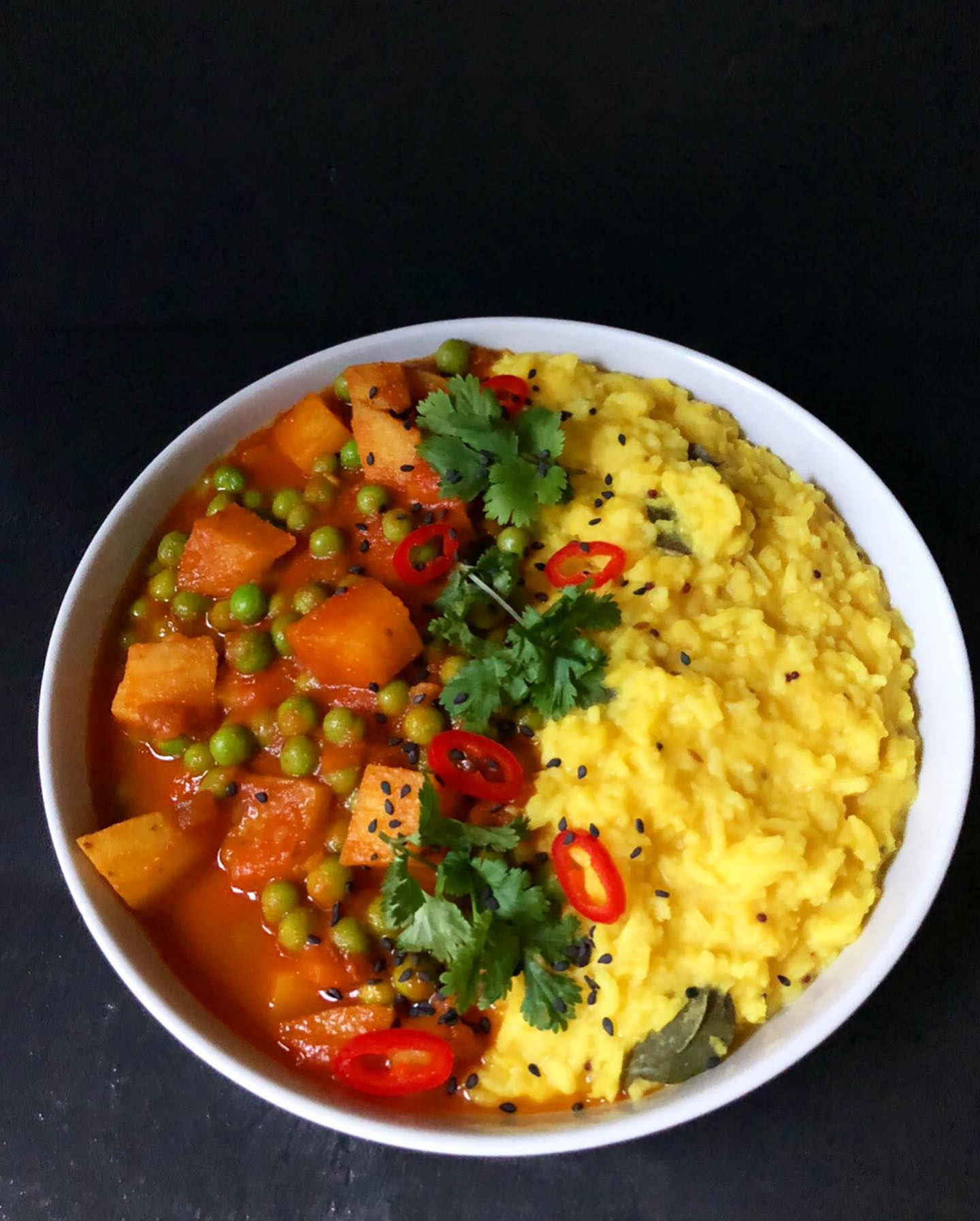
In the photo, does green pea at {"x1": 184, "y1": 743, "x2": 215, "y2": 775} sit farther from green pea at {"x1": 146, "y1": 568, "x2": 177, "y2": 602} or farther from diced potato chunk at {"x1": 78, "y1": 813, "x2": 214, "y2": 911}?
green pea at {"x1": 146, "y1": 568, "x2": 177, "y2": 602}

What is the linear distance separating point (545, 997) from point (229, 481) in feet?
8.33

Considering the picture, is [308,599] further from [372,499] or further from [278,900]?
[278,900]

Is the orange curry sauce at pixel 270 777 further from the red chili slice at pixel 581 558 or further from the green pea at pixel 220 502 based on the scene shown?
the red chili slice at pixel 581 558

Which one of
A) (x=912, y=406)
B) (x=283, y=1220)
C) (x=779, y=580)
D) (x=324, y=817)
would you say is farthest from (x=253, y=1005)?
(x=912, y=406)

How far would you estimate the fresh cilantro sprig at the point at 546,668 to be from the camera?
3.77 m

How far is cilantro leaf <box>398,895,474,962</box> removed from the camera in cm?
350

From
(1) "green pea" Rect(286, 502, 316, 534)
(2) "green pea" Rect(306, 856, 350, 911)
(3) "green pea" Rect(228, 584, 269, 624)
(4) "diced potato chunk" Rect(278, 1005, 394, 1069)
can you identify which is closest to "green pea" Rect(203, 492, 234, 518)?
(1) "green pea" Rect(286, 502, 316, 534)

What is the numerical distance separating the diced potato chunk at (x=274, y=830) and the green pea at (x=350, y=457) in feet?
4.75

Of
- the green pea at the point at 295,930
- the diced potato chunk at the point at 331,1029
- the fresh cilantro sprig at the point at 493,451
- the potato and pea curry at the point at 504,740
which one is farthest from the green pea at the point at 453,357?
the diced potato chunk at the point at 331,1029

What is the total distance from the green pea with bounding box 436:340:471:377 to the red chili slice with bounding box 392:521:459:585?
838mm

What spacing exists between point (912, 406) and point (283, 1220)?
5063mm

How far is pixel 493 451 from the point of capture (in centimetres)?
416

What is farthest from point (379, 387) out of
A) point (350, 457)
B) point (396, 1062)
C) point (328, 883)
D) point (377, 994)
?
point (396, 1062)

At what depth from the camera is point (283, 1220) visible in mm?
4234
